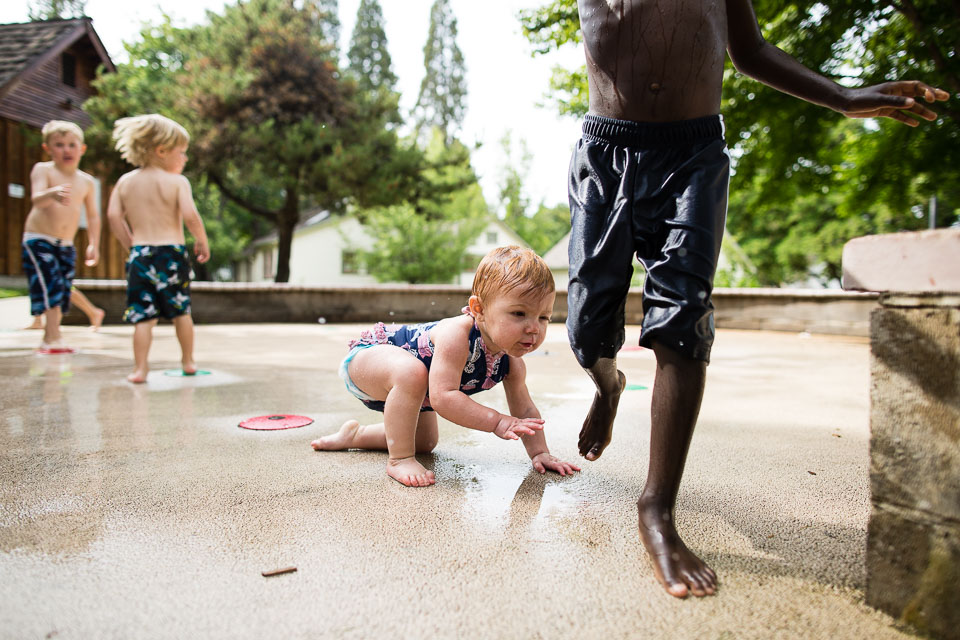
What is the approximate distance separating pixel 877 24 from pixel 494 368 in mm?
9061

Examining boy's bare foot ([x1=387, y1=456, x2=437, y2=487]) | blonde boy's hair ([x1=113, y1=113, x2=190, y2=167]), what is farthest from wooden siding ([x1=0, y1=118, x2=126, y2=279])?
boy's bare foot ([x1=387, y1=456, x2=437, y2=487])

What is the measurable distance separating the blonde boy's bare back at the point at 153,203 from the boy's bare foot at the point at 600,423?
10.7ft

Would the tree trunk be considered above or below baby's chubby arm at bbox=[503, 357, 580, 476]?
above

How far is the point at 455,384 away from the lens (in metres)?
2.00

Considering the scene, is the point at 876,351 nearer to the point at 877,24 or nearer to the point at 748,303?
the point at 748,303

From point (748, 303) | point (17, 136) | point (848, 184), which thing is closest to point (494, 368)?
point (748, 303)

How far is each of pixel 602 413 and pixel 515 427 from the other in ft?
1.21

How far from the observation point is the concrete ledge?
1.09 meters

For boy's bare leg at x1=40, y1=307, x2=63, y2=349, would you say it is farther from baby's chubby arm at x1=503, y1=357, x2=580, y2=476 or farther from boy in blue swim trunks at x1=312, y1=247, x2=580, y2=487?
baby's chubby arm at x1=503, y1=357, x2=580, y2=476

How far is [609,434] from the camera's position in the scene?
2.01 m

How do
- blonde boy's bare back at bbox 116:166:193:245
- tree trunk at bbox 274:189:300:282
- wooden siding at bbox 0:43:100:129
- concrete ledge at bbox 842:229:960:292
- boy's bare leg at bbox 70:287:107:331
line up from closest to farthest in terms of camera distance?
1. concrete ledge at bbox 842:229:960:292
2. blonde boy's bare back at bbox 116:166:193:245
3. boy's bare leg at bbox 70:287:107:331
4. wooden siding at bbox 0:43:100:129
5. tree trunk at bbox 274:189:300:282

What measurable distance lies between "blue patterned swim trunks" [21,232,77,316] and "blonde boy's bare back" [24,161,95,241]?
0.26 feet

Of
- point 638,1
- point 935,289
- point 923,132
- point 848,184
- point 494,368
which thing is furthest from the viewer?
point 848,184

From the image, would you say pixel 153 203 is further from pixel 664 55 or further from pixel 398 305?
pixel 398 305
